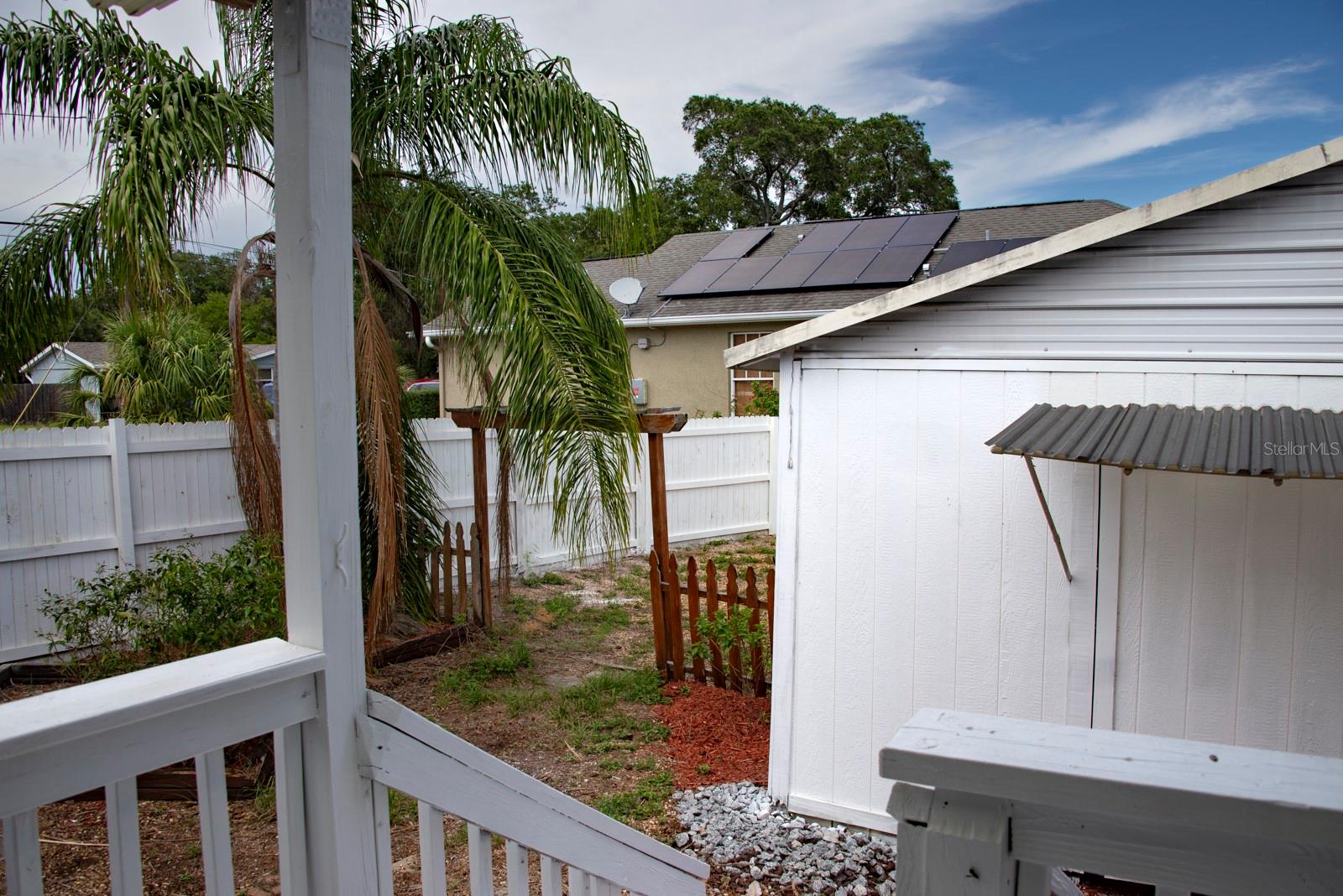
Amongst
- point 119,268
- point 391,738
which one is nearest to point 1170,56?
point 119,268

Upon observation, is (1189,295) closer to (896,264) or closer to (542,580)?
(542,580)

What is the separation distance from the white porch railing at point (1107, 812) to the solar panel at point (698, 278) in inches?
584

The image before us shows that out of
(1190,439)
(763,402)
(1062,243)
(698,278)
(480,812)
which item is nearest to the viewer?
(480,812)

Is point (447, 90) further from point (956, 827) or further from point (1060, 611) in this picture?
point (956, 827)

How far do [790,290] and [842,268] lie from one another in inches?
37.5

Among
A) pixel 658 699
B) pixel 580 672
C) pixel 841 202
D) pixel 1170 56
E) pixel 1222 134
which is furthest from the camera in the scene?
pixel 841 202

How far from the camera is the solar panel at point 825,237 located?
15.5m

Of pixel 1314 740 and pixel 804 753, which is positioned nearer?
pixel 1314 740

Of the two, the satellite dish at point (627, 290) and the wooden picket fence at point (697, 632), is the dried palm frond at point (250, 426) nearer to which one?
the wooden picket fence at point (697, 632)

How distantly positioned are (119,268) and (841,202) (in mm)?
31315

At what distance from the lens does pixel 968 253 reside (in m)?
11.5

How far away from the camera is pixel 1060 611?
4.23m

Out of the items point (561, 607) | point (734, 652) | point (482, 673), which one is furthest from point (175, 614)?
point (561, 607)

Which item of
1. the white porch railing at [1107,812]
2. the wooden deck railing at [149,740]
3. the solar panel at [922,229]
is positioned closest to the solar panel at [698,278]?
the solar panel at [922,229]
